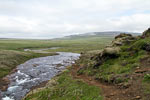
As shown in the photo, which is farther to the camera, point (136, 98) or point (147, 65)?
point (147, 65)

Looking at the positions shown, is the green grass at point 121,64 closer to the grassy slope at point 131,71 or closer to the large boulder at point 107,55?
the grassy slope at point 131,71

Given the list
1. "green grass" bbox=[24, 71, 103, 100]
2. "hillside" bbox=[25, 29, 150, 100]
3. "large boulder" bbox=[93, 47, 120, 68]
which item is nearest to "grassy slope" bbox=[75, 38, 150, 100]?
"hillside" bbox=[25, 29, 150, 100]

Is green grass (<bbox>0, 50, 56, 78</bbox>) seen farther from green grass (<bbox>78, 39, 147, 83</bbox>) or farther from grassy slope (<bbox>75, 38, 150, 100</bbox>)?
grassy slope (<bbox>75, 38, 150, 100</bbox>)

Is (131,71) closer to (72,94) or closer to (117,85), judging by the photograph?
(117,85)

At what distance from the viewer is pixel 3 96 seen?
26.4 metres

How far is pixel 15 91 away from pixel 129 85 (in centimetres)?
2499

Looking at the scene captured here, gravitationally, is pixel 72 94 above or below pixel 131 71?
below

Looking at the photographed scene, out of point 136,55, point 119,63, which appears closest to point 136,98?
point 119,63

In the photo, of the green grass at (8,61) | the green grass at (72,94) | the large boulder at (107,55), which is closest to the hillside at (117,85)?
the green grass at (72,94)

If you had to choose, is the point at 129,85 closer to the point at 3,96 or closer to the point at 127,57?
the point at 127,57

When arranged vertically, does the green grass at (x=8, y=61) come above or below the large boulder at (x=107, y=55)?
below

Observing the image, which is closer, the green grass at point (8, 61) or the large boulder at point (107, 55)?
the large boulder at point (107, 55)

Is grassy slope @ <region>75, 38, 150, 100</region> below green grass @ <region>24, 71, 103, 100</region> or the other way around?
the other way around

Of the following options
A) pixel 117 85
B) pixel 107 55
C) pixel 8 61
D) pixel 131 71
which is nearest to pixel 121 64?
pixel 131 71
